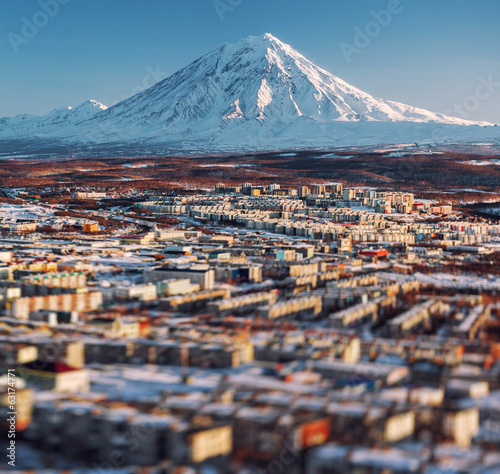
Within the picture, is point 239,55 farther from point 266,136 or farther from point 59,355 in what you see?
point 59,355

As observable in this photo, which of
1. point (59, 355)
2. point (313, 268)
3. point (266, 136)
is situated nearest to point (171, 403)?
point (59, 355)

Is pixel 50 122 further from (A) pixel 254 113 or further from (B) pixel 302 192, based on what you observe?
(B) pixel 302 192

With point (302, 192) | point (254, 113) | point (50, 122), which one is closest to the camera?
point (302, 192)

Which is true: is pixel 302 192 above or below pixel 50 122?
below

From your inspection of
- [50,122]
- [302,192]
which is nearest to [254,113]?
[50,122]

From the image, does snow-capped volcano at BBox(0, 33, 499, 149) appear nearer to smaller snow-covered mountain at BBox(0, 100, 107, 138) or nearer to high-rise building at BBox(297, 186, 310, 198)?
smaller snow-covered mountain at BBox(0, 100, 107, 138)

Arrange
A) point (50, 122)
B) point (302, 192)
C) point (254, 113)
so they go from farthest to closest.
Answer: point (50, 122) → point (254, 113) → point (302, 192)

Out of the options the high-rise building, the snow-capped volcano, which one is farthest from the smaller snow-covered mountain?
the high-rise building
